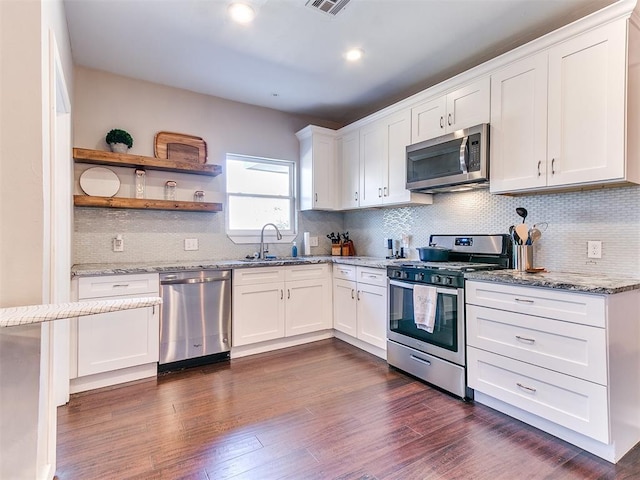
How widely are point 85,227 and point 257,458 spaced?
98.3 inches

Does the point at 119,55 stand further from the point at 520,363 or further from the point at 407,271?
the point at 520,363

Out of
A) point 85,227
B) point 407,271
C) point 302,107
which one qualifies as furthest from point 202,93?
point 407,271

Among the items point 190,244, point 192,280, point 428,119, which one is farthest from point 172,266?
point 428,119

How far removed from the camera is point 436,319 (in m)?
2.53

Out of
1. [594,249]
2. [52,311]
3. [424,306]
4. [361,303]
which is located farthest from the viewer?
[361,303]

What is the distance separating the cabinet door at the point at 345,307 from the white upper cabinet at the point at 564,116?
5.44ft

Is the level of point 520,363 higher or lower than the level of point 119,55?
lower

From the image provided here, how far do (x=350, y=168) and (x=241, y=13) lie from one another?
201 cm

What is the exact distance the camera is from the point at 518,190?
2.36 metres

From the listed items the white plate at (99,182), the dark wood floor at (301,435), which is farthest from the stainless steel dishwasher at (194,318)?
the white plate at (99,182)

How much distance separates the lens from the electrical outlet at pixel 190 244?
348cm

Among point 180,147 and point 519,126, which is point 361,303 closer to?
point 519,126

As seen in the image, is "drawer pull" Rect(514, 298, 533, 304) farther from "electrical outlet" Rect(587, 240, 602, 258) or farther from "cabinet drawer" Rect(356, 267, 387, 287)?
"cabinet drawer" Rect(356, 267, 387, 287)

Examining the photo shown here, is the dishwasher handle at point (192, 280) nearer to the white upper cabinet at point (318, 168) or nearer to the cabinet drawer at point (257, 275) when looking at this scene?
the cabinet drawer at point (257, 275)
